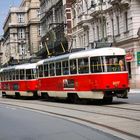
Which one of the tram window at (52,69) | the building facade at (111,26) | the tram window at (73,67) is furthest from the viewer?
the building facade at (111,26)

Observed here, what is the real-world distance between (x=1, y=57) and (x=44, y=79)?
155m

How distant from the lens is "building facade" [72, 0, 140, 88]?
159 feet

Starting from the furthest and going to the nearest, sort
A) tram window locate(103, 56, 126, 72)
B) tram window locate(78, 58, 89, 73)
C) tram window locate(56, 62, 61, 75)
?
1. tram window locate(56, 62, 61, 75)
2. tram window locate(78, 58, 89, 73)
3. tram window locate(103, 56, 126, 72)

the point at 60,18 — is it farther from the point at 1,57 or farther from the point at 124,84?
the point at 1,57

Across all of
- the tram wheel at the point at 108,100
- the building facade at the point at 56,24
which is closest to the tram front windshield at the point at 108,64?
the tram wheel at the point at 108,100

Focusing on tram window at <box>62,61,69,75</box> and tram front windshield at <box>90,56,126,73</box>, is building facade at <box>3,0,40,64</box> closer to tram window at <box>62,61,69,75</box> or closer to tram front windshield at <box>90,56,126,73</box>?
tram window at <box>62,61,69,75</box>

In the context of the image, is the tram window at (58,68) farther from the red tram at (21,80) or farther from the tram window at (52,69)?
the red tram at (21,80)

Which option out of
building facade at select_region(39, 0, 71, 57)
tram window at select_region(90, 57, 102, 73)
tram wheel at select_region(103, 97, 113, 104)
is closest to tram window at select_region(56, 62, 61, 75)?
tram wheel at select_region(103, 97, 113, 104)

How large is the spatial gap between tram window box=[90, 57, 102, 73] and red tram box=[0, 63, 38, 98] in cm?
1219

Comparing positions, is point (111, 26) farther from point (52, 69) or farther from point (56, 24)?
point (56, 24)

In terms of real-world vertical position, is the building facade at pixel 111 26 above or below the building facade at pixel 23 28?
below

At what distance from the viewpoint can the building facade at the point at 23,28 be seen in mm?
130625

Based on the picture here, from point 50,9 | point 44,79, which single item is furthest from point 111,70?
point 50,9

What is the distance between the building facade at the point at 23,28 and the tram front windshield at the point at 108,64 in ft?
330
